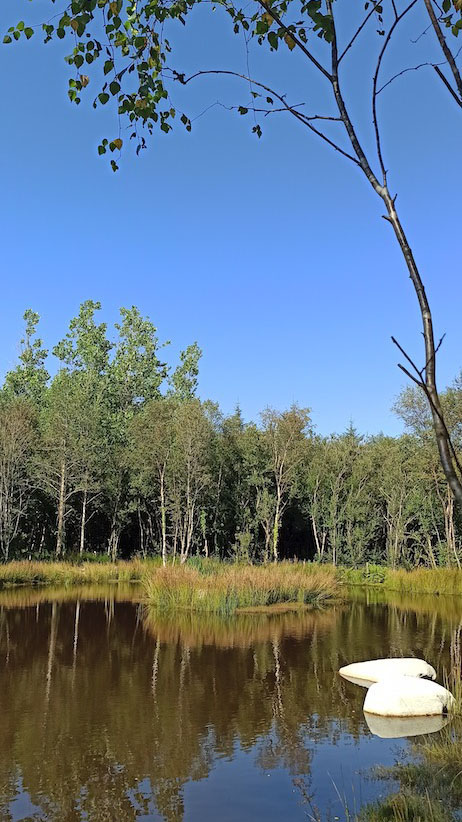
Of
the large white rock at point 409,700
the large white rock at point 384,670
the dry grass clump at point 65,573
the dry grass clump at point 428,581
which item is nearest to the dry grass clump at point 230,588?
the dry grass clump at point 428,581

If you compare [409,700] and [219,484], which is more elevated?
[219,484]

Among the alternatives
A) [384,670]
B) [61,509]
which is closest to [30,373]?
[61,509]

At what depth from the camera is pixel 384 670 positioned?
945cm

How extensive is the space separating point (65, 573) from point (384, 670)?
16.4m

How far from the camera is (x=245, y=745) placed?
6.78 metres

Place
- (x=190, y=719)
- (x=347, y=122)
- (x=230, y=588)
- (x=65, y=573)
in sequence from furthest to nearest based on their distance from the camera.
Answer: (x=65, y=573) < (x=230, y=588) < (x=190, y=719) < (x=347, y=122)

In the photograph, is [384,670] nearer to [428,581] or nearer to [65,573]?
[428,581]

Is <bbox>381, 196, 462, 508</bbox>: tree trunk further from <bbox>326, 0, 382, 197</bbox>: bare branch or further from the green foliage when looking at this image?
the green foliage

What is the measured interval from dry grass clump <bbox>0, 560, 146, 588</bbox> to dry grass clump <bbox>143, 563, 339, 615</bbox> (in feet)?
19.9

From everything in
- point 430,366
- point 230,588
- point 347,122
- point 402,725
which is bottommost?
point 402,725

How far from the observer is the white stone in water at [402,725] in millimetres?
7105

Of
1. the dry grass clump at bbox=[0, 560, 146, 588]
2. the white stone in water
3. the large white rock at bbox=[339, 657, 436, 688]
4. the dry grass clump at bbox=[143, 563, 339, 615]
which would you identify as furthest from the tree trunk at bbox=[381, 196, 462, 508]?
the dry grass clump at bbox=[0, 560, 146, 588]

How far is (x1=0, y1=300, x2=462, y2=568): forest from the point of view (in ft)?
86.3

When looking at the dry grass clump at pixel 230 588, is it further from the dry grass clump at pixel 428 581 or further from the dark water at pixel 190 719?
the dry grass clump at pixel 428 581
